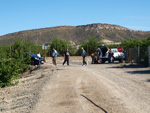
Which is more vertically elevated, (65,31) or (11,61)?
(65,31)

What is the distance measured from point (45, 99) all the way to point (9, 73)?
9.92 m

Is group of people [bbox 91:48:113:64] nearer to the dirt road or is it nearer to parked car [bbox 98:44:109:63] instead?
parked car [bbox 98:44:109:63]

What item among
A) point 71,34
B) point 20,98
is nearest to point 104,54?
point 20,98

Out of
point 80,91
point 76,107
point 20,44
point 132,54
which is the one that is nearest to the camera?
point 76,107

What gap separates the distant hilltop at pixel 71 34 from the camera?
142625 mm

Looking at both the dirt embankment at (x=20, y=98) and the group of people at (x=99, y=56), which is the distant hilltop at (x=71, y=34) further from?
the dirt embankment at (x=20, y=98)

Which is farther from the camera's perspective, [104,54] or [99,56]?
[104,54]

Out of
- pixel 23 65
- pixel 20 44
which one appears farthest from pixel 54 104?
pixel 20 44

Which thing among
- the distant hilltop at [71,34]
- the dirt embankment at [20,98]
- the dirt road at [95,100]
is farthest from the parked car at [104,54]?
the distant hilltop at [71,34]

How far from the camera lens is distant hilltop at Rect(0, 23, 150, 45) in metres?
143

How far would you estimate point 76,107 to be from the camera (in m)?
8.12

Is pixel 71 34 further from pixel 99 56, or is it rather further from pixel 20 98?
pixel 20 98

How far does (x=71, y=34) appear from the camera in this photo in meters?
152

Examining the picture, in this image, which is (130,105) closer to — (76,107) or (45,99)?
(76,107)
